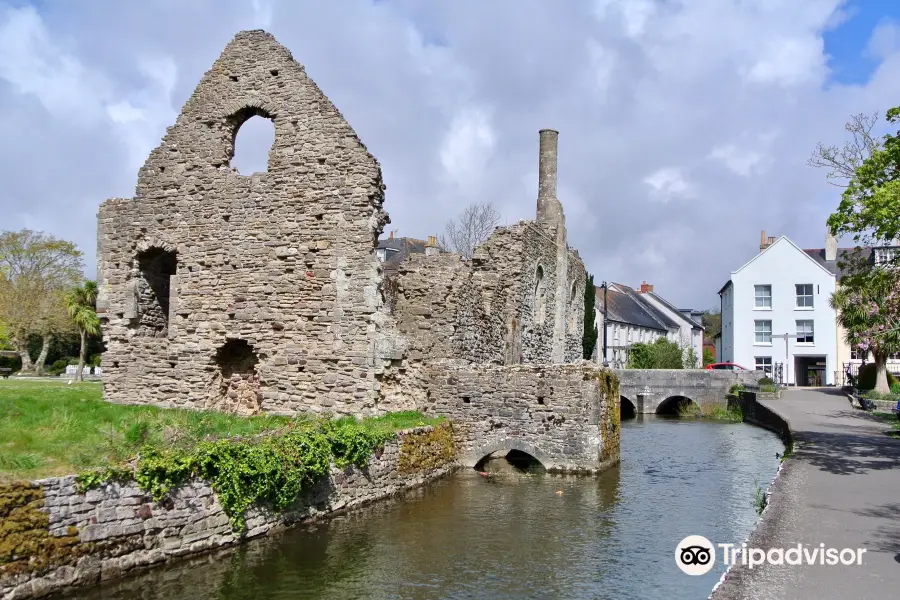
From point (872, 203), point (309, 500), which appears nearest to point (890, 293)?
point (872, 203)

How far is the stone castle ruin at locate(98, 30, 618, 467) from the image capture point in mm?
16078

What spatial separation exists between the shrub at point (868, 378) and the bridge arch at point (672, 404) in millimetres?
7699

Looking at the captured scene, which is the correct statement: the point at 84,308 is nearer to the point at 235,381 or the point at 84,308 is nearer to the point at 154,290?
the point at 154,290

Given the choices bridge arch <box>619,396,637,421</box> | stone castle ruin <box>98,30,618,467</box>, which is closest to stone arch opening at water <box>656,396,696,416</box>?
bridge arch <box>619,396,637,421</box>

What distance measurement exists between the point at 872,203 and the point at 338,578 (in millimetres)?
10923

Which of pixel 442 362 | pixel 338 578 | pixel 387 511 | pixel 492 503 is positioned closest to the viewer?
pixel 338 578

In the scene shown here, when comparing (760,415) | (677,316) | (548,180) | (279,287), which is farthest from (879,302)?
(677,316)

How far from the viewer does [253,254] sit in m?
16.7

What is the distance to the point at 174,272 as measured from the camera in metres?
18.9

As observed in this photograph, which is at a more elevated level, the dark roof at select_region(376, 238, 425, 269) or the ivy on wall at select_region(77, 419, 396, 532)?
the dark roof at select_region(376, 238, 425, 269)

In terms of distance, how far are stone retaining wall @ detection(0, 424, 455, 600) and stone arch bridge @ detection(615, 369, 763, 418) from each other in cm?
3128

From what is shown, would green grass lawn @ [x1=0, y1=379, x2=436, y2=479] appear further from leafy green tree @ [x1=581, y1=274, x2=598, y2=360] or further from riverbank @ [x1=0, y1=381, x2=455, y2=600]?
leafy green tree @ [x1=581, y1=274, x2=598, y2=360]

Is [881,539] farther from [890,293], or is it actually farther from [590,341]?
[590,341]

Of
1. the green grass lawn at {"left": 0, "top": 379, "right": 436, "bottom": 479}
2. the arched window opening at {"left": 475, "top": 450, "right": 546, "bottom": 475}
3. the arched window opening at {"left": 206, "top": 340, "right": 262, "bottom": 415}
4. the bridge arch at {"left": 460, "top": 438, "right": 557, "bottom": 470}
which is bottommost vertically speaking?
the arched window opening at {"left": 475, "top": 450, "right": 546, "bottom": 475}
